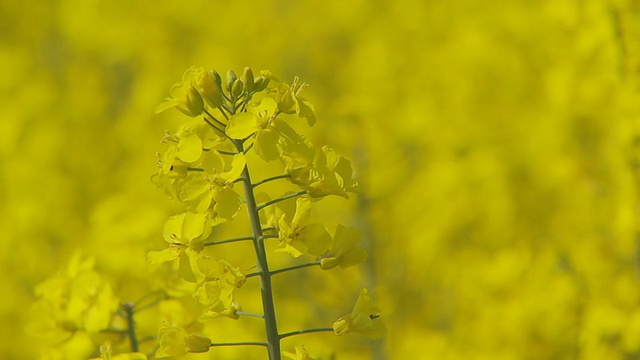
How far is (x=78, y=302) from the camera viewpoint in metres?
1.83

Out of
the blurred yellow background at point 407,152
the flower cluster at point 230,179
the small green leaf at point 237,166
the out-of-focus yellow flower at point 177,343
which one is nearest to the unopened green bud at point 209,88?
the flower cluster at point 230,179

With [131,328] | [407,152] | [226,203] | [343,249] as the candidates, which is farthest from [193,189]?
[407,152]

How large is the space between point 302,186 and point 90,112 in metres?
5.05

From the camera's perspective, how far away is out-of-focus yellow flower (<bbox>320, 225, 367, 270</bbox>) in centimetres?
157

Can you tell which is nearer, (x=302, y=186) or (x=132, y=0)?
(x=302, y=186)

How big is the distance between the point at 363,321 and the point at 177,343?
0.29m

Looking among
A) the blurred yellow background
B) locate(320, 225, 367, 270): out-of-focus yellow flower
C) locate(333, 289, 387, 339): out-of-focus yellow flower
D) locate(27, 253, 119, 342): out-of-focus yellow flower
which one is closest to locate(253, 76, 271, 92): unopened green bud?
locate(320, 225, 367, 270): out-of-focus yellow flower

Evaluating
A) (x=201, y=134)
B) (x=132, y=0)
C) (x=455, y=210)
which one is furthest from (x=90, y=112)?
(x=201, y=134)

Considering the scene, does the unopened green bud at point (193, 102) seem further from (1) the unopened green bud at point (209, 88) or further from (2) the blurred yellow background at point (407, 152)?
(2) the blurred yellow background at point (407, 152)

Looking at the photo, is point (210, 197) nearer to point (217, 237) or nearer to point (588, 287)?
point (588, 287)

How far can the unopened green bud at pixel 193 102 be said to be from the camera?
1502 millimetres

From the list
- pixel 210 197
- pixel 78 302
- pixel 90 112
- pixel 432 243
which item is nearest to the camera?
pixel 210 197

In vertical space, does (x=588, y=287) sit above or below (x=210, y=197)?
above

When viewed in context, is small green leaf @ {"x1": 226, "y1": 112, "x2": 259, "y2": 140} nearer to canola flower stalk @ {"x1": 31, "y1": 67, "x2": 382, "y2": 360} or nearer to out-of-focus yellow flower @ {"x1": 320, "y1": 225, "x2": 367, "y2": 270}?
canola flower stalk @ {"x1": 31, "y1": 67, "x2": 382, "y2": 360}
